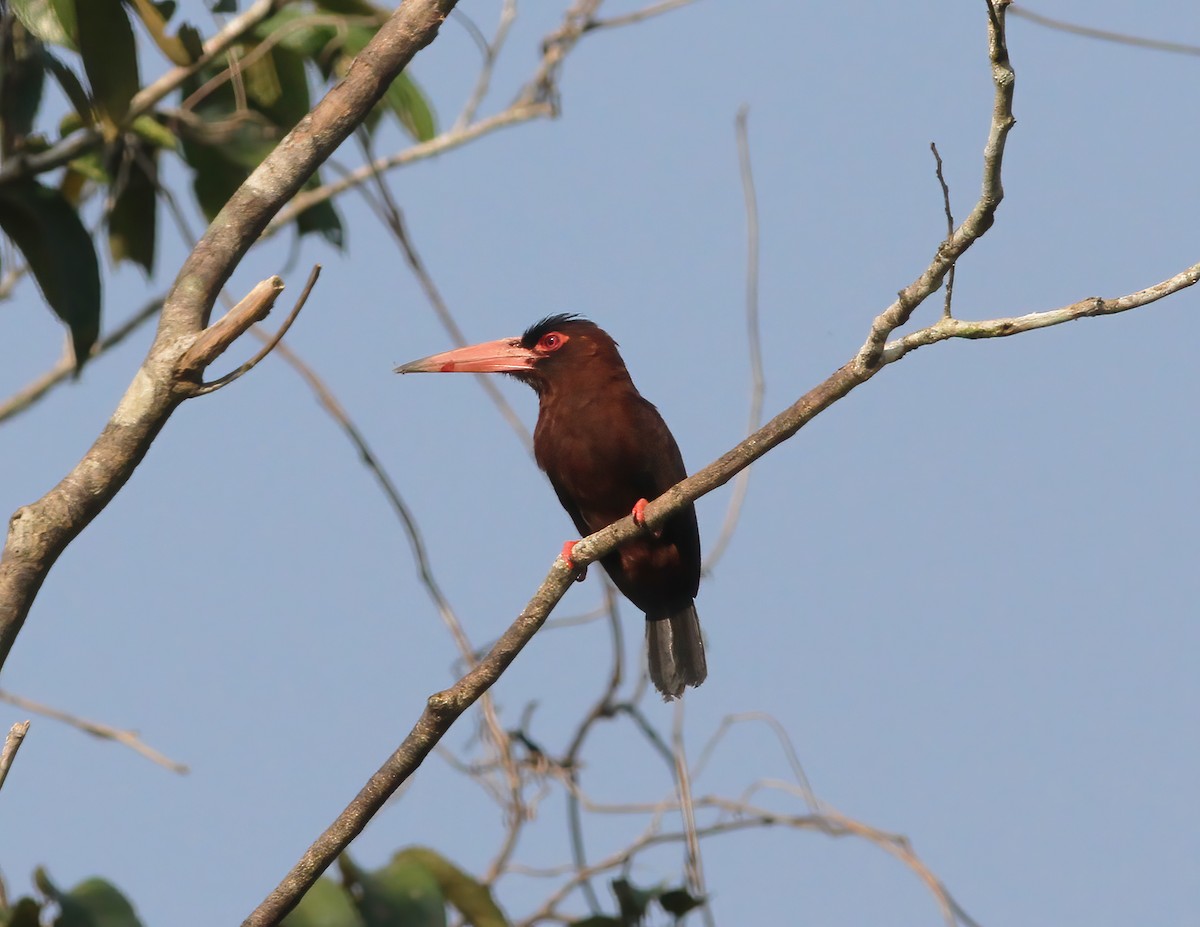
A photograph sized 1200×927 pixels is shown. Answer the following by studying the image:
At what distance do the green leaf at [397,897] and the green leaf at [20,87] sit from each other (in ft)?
8.19

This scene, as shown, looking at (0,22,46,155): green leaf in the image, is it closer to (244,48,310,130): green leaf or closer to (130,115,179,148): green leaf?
(130,115,179,148): green leaf

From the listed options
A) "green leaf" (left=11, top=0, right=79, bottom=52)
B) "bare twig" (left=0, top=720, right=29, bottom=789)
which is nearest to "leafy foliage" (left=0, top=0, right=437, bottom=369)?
"green leaf" (left=11, top=0, right=79, bottom=52)

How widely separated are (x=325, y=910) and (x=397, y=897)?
0.24 meters

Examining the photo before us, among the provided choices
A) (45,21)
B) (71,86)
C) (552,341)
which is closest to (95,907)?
(45,21)

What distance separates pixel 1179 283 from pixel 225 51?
3732 millimetres

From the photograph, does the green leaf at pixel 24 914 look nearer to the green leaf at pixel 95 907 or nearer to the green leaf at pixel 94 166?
the green leaf at pixel 95 907

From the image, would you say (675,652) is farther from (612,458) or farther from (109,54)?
(109,54)

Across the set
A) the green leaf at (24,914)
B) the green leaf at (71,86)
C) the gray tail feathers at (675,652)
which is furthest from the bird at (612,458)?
the green leaf at (24,914)

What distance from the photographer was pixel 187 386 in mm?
3139

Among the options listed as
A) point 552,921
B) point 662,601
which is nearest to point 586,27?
point 662,601

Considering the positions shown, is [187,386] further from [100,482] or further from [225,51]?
[225,51]

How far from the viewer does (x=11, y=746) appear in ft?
9.80

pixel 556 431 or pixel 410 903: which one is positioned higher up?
pixel 556 431

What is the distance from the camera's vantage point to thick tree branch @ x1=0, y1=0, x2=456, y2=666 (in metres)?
2.98
